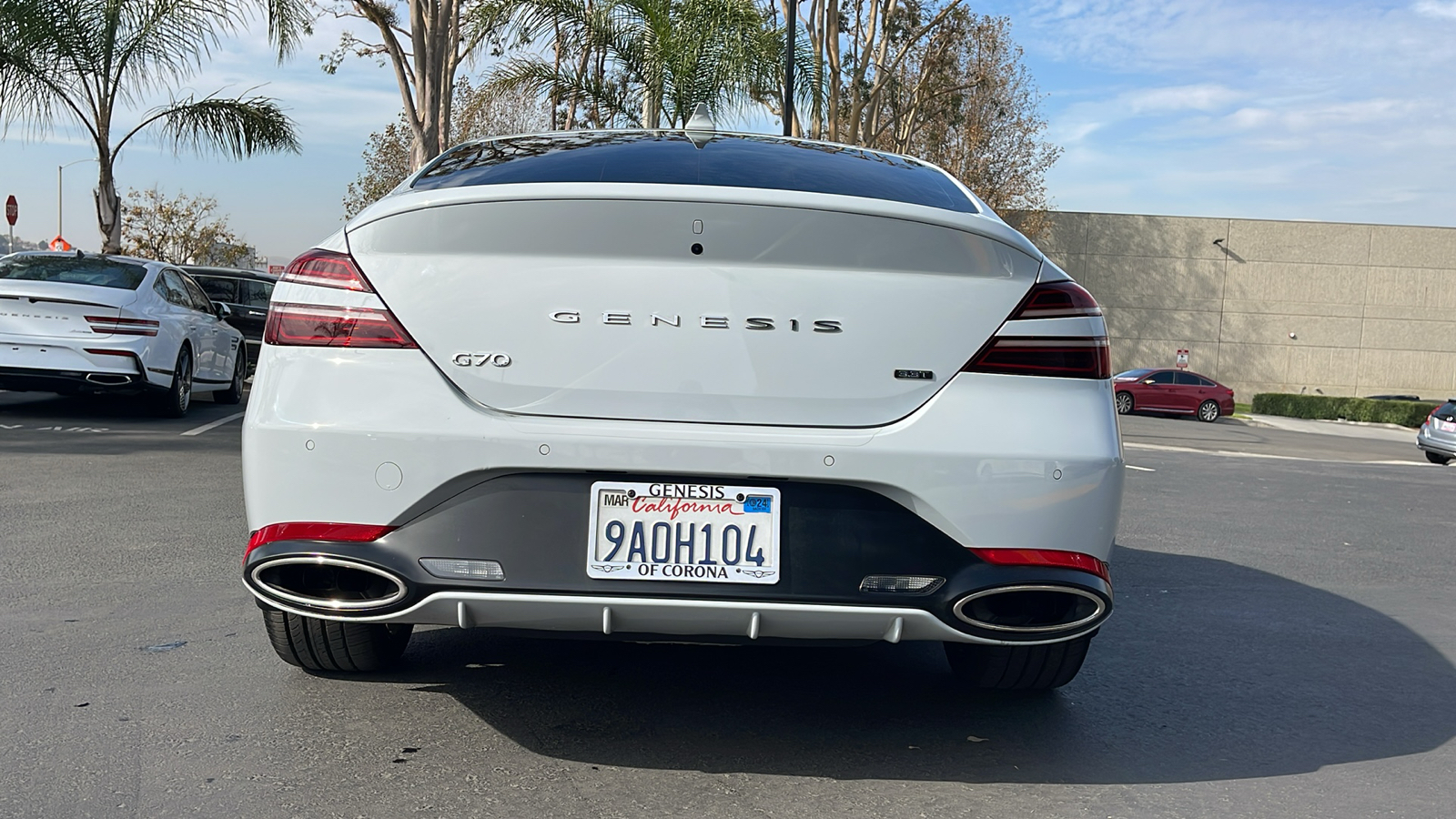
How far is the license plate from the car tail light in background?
62 centimetres

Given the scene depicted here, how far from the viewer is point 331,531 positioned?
3041 mm

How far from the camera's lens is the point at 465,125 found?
37031 millimetres

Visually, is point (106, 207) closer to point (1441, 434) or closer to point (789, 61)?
point (789, 61)

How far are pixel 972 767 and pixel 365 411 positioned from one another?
5.75ft

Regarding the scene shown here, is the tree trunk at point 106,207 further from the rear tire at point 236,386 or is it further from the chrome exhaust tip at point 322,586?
the chrome exhaust tip at point 322,586

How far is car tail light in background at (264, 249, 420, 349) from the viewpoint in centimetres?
307

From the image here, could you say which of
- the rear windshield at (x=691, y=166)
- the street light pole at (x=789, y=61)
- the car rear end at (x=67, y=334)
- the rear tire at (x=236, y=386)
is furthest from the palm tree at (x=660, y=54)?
the rear windshield at (x=691, y=166)

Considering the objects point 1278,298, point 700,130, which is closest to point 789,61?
point 700,130

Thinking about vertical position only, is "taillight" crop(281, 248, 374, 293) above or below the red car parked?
above

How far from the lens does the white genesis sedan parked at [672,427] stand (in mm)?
2988

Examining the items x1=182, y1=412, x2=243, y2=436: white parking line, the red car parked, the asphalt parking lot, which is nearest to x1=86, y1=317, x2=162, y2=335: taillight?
x1=182, y1=412, x2=243, y2=436: white parking line

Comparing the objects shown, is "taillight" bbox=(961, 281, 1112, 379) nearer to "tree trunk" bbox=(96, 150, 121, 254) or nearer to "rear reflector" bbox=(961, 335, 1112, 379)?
"rear reflector" bbox=(961, 335, 1112, 379)

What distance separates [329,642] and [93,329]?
8937mm

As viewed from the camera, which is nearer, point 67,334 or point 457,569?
point 457,569
